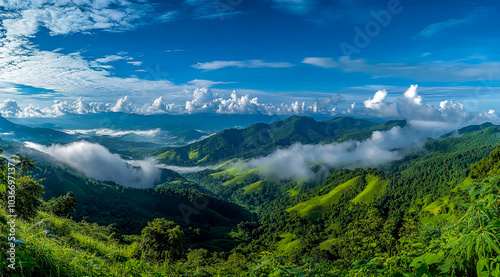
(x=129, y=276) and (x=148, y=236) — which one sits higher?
(x=129, y=276)

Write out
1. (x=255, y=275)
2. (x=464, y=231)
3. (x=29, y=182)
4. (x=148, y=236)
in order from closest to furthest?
(x=464, y=231) → (x=255, y=275) → (x=29, y=182) → (x=148, y=236)

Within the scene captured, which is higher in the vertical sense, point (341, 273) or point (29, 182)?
point (341, 273)

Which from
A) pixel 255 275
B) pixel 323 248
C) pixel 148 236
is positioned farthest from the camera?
pixel 323 248

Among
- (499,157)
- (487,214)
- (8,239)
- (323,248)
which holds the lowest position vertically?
(323,248)

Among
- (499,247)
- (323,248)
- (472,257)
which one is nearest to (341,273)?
(472,257)

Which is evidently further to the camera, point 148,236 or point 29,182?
point 148,236

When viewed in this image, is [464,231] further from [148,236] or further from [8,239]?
[148,236]

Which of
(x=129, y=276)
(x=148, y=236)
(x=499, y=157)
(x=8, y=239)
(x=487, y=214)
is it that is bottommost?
(x=148, y=236)

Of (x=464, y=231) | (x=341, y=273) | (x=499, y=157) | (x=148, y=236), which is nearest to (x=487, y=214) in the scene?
(x=464, y=231)

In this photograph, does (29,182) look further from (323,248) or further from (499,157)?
(323,248)
